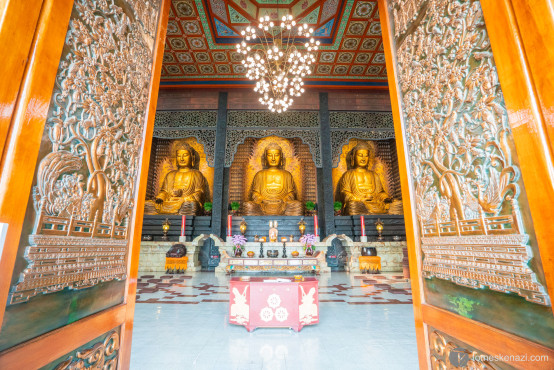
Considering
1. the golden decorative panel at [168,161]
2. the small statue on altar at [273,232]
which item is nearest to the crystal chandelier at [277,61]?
the small statue on altar at [273,232]

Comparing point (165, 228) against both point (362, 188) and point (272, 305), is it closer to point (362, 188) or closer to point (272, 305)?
point (272, 305)

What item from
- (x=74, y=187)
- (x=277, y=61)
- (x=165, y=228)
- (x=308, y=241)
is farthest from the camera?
(x=165, y=228)

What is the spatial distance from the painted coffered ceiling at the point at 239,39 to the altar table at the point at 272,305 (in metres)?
5.90

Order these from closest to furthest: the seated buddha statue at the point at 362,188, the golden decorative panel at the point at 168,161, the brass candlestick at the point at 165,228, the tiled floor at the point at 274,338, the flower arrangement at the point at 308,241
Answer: the tiled floor at the point at 274,338 → the flower arrangement at the point at 308,241 → the brass candlestick at the point at 165,228 → the seated buddha statue at the point at 362,188 → the golden decorative panel at the point at 168,161

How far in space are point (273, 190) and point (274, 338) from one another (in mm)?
6391

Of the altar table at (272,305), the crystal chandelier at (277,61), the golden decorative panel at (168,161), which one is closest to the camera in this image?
the altar table at (272,305)

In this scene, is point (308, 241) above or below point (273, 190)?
below

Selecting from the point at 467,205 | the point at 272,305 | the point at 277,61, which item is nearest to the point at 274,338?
the point at 272,305

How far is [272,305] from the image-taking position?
222 cm

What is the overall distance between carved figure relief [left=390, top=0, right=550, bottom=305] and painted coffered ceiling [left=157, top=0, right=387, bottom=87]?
222 inches

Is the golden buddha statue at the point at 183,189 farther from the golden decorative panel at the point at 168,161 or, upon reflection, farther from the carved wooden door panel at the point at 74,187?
the carved wooden door panel at the point at 74,187

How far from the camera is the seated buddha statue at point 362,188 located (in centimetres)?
783

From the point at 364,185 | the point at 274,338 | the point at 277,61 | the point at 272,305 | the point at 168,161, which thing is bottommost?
the point at 274,338

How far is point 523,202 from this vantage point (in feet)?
2.37
